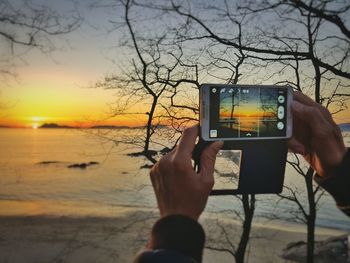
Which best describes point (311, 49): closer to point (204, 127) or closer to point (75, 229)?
point (204, 127)

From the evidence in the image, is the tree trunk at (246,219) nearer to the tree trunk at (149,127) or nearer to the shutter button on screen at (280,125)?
the tree trunk at (149,127)

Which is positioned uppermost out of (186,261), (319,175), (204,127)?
(204,127)

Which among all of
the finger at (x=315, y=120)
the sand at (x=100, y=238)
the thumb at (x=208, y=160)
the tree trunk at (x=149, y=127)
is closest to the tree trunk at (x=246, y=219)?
the tree trunk at (x=149, y=127)

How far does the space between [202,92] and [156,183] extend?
2.24ft

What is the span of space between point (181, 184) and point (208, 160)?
0.57 ft

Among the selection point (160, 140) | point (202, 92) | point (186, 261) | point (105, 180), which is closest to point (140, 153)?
point (160, 140)

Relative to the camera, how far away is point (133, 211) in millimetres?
33469

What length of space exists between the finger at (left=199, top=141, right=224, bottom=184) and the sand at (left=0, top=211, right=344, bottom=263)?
1809 centimetres

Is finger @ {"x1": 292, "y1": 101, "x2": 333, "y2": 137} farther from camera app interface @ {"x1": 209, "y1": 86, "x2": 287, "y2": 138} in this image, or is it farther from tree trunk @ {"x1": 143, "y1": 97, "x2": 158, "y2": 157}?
tree trunk @ {"x1": 143, "y1": 97, "x2": 158, "y2": 157}

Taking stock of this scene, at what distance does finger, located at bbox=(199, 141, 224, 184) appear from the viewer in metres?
1.08

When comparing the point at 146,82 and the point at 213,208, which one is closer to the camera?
the point at 146,82

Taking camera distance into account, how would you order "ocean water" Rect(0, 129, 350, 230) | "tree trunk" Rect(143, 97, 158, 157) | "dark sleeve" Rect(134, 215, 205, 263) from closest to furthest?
"dark sleeve" Rect(134, 215, 205, 263) → "tree trunk" Rect(143, 97, 158, 157) → "ocean water" Rect(0, 129, 350, 230)

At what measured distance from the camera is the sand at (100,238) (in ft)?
70.9

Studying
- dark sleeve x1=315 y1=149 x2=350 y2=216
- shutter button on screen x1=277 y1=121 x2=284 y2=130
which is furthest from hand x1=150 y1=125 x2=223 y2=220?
shutter button on screen x1=277 y1=121 x2=284 y2=130
